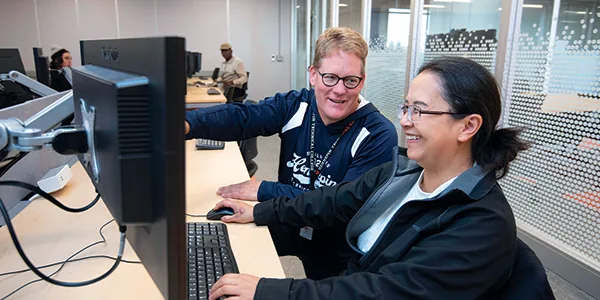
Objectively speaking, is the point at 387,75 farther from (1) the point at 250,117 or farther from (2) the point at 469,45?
(1) the point at 250,117

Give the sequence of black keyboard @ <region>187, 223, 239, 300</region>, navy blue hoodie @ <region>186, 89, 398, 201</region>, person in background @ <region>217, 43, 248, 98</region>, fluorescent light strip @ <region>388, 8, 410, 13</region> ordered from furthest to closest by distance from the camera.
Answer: person in background @ <region>217, 43, 248, 98</region> < fluorescent light strip @ <region>388, 8, 410, 13</region> < navy blue hoodie @ <region>186, 89, 398, 201</region> < black keyboard @ <region>187, 223, 239, 300</region>

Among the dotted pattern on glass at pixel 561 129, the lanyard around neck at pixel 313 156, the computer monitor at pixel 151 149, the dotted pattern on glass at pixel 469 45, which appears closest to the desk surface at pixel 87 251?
the computer monitor at pixel 151 149

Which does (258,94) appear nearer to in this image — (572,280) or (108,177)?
(572,280)

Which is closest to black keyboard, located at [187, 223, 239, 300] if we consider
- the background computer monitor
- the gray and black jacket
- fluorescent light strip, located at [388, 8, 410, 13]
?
the gray and black jacket

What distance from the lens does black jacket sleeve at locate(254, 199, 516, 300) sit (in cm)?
79

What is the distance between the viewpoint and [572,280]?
2.22m

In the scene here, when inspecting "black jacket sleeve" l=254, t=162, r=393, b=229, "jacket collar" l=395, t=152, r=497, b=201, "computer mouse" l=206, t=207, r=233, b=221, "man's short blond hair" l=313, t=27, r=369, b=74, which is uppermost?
"man's short blond hair" l=313, t=27, r=369, b=74

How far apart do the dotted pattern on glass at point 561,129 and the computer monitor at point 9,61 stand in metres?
3.25

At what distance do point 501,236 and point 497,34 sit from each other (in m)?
2.04

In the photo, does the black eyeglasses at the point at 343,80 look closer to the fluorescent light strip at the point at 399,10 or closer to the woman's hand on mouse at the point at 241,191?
the woman's hand on mouse at the point at 241,191

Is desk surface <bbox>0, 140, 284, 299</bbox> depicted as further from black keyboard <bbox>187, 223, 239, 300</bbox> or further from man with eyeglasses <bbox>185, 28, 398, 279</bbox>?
man with eyeglasses <bbox>185, 28, 398, 279</bbox>

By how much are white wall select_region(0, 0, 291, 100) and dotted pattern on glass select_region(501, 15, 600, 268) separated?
22.0 feet

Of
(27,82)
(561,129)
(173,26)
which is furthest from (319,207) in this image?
(173,26)

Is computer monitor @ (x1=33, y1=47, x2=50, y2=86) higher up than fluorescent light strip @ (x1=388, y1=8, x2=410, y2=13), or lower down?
lower down
